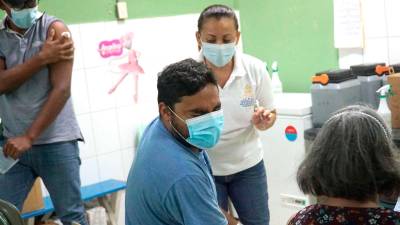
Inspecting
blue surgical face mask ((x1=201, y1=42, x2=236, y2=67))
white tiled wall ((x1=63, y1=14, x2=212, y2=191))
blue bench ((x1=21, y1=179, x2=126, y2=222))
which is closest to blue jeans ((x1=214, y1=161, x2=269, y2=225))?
blue surgical face mask ((x1=201, y1=42, x2=236, y2=67))

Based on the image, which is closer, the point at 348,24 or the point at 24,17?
the point at 24,17

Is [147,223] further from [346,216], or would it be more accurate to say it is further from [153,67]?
[153,67]

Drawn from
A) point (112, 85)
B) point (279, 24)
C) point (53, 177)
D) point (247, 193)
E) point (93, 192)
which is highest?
point (279, 24)

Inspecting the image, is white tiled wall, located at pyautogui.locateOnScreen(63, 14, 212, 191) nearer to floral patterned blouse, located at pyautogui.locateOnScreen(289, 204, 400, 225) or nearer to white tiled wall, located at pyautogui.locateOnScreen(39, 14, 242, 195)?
white tiled wall, located at pyautogui.locateOnScreen(39, 14, 242, 195)

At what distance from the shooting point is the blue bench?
8.85 ft

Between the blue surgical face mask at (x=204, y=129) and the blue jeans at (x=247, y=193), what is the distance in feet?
1.97

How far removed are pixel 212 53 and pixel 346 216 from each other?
105 centimetres

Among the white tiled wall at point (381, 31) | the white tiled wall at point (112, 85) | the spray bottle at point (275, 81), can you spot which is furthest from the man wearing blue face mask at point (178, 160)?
the spray bottle at point (275, 81)

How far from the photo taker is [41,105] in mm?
1981

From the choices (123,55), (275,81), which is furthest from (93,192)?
(275,81)

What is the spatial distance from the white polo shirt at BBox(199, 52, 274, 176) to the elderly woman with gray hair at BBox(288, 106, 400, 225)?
0.85 m

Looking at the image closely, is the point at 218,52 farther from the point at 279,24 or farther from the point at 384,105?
the point at 279,24

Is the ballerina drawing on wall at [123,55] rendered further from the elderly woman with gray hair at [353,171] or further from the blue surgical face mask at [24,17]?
the elderly woman with gray hair at [353,171]

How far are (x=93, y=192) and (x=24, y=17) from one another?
1.27 metres
